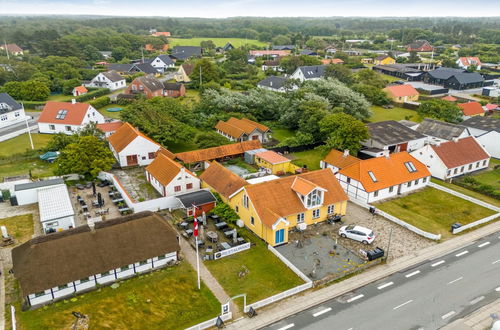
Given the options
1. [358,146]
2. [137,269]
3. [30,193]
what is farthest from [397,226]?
[30,193]

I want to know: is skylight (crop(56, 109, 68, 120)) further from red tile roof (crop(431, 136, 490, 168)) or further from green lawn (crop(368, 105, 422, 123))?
red tile roof (crop(431, 136, 490, 168))

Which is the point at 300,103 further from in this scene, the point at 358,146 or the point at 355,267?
the point at 355,267

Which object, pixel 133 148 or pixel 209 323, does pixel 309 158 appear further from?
pixel 209 323

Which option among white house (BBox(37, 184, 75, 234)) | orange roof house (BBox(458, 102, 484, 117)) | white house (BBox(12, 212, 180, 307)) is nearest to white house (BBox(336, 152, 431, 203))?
white house (BBox(12, 212, 180, 307))

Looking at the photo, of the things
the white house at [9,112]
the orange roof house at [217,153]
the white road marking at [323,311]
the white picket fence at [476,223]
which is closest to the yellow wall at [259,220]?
the white road marking at [323,311]

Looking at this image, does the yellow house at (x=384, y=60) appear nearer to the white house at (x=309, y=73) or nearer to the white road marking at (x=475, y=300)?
the white house at (x=309, y=73)

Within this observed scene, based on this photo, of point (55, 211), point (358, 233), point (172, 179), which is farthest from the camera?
point (172, 179)

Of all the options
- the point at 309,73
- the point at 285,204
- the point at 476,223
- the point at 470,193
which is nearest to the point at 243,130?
the point at 285,204
